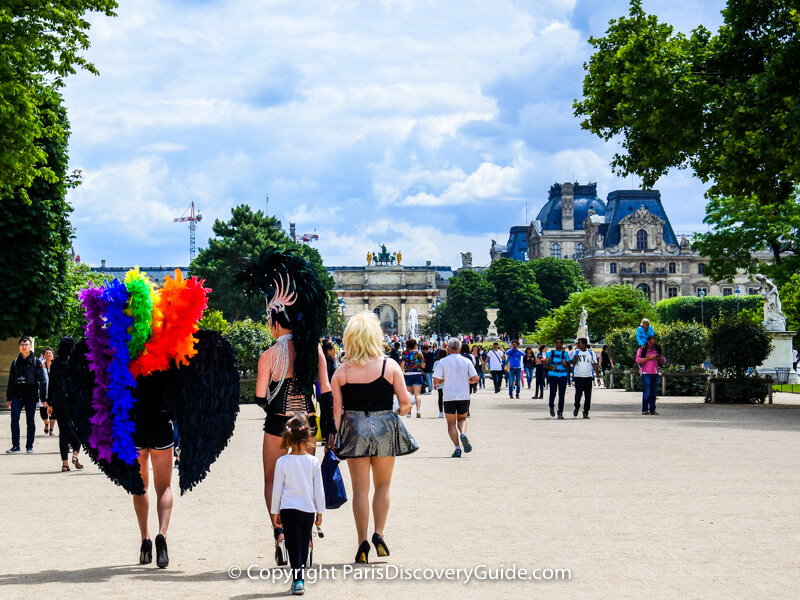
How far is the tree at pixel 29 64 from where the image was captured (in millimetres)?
21422

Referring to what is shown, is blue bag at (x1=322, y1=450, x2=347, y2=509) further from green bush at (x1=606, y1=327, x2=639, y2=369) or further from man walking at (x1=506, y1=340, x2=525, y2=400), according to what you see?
green bush at (x1=606, y1=327, x2=639, y2=369)

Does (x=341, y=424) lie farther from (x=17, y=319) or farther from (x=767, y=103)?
(x=17, y=319)

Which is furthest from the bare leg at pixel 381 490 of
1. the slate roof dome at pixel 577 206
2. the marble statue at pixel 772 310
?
the slate roof dome at pixel 577 206

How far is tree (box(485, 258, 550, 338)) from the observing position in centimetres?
12000

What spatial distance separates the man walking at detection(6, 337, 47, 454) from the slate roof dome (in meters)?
163

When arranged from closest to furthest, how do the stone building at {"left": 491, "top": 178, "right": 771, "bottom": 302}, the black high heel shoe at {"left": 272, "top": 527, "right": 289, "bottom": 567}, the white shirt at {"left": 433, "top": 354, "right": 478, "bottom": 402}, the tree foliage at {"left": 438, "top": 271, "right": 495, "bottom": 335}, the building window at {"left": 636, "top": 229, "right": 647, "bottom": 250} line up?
the black high heel shoe at {"left": 272, "top": 527, "right": 289, "bottom": 567}
the white shirt at {"left": 433, "top": 354, "right": 478, "bottom": 402}
the tree foliage at {"left": 438, "top": 271, "right": 495, "bottom": 335}
the stone building at {"left": 491, "top": 178, "right": 771, "bottom": 302}
the building window at {"left": 636, "top": 229, "right": 647, "bottom": 250}

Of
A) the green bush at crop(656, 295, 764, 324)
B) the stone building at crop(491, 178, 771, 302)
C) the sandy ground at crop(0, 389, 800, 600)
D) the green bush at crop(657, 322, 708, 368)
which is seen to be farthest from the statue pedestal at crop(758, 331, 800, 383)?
the stone building at crop(491, 178, 771, 302)

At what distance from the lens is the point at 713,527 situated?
9.83m

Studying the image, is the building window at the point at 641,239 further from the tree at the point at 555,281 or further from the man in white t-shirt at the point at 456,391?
the man in white t-shirt at the point at 456,391

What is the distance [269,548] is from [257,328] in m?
25.1

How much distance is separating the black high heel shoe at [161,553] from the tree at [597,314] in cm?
6144

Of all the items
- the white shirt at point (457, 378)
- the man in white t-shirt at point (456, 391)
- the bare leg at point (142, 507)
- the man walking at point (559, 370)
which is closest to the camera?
the bare leg at point (142, 507)

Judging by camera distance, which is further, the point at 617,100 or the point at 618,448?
the point at 617,100

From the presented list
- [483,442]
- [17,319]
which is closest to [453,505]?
[483,442]
